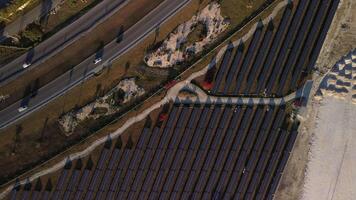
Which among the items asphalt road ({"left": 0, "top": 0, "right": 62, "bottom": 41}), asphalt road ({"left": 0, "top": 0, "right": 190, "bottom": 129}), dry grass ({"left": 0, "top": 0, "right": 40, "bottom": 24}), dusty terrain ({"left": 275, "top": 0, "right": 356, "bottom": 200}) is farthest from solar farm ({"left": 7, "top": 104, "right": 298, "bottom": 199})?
dry grass ({"left": 0, "top": 0, "right": 40, "bottom": 24})

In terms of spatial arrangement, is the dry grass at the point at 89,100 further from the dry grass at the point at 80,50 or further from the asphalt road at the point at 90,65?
the dry grass at the point at 80,50

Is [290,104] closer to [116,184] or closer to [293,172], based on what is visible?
[293,172]

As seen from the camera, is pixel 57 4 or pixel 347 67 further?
pixel 347 67

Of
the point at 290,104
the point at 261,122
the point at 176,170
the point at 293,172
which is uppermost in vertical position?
the point at 290,104

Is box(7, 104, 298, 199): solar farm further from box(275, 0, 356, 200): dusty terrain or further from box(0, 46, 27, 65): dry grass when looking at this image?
box(0, 46, 27, 65): dry grass

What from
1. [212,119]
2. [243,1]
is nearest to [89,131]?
[212,119]

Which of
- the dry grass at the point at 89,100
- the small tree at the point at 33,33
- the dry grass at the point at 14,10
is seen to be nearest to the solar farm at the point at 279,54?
the dry grass at the point at 89,100

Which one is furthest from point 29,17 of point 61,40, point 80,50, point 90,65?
point 90,65
